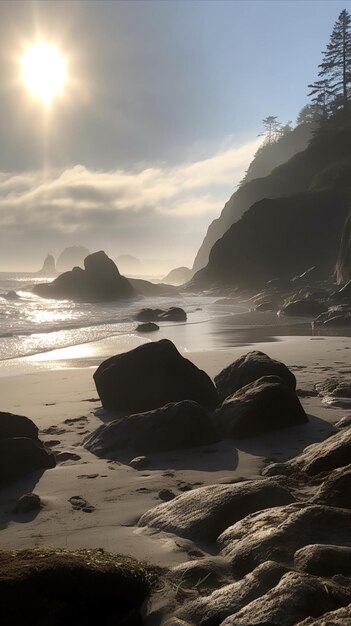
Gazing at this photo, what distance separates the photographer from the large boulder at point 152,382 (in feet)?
24.5

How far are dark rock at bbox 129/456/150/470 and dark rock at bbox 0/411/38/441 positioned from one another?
127 centimetres

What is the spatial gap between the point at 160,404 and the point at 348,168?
5101cm

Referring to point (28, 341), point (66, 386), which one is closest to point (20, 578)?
point (66, 386)

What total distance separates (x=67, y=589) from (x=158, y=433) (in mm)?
3366

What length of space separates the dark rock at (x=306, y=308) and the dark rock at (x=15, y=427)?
830 inches

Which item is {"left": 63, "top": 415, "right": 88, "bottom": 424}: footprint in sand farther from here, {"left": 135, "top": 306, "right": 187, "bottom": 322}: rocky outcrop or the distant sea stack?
the distant sea stack

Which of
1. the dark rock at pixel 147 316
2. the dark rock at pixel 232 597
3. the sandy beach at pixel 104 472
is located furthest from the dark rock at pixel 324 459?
the dark rock at pixel 147 316

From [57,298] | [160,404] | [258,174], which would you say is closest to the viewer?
[160,404]

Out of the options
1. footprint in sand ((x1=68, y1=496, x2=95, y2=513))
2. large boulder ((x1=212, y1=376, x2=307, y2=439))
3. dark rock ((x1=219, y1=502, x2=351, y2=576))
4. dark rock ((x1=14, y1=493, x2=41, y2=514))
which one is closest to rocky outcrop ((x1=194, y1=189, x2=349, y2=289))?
large boulder ((x1=212, y1=376, x2=307, y2=439))

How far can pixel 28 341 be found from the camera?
55.7 ft

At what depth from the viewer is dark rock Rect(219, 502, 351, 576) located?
2.80m

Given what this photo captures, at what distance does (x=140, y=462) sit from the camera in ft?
17.1

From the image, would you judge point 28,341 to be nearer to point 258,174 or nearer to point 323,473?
point 323,473

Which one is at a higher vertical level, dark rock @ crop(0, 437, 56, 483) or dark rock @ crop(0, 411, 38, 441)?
dark rock @ crop(0, 411, 38, 441)
